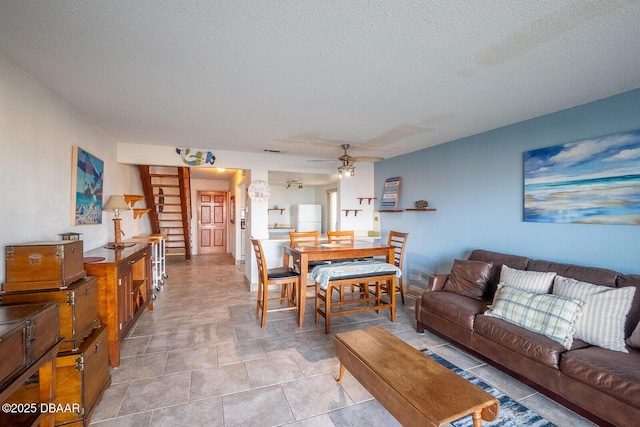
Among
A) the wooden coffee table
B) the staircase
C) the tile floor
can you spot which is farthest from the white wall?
the wooden coffee table

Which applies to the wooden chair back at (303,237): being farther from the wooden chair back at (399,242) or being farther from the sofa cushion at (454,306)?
the sofa cushion at (454,306)

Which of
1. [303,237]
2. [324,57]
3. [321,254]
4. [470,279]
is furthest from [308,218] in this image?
[324,57]

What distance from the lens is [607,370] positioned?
1.72 metres

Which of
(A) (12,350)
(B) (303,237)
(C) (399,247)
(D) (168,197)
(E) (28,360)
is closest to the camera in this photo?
(A) (12,350)

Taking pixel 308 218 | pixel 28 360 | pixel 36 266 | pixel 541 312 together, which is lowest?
pixel 541 312

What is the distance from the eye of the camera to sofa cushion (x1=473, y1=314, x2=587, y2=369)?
79.0 inches

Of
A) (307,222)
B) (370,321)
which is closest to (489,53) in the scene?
(370,321)

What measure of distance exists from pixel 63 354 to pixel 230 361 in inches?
49.6

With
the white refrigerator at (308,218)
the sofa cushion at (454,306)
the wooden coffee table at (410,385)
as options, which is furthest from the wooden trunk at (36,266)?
the white refrigerator at (308,218)

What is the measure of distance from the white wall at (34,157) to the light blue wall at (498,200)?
4487 millimetres

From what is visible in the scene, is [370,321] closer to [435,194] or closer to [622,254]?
[435,194]

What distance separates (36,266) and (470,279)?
377 centimetres

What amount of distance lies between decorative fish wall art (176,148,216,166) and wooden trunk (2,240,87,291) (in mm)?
2803

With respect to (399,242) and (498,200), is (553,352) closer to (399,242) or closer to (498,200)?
(498,200)
